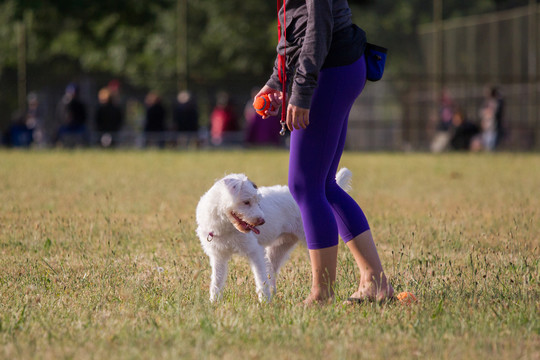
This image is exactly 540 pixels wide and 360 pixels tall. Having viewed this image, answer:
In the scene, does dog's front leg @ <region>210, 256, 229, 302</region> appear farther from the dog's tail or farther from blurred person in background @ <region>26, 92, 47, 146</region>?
blurred person in background @ <region>26, 92, 47, 146</region>

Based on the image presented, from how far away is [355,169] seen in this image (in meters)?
15.8

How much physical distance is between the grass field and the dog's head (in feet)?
1.42

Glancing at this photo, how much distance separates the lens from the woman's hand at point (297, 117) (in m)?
3.88

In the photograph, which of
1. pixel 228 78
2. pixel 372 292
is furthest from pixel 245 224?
pixel 228 78

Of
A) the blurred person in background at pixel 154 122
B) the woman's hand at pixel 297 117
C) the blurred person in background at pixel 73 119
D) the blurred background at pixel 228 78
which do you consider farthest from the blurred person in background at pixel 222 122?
the woman's hand at pixel 297 117

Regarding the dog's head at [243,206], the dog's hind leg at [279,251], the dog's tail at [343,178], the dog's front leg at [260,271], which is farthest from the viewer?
the dog's hind leg at [279,251]

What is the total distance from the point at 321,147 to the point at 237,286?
127 cm

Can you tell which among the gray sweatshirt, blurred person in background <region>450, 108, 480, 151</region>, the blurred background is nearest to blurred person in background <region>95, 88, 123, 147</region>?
the blurred background

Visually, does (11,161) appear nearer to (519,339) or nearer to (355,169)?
(355,169)

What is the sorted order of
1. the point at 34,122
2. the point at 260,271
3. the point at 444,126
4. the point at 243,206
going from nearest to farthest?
the point at 243,206 < the point at 260,271 < the point at 34,122 < the point at 444,126

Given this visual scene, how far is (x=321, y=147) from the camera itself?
159 inches

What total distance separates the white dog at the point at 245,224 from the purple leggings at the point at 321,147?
0.42 m

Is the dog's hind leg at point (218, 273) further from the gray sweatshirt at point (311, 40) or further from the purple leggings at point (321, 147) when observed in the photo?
the gray sweatshirt at point (311, 40)

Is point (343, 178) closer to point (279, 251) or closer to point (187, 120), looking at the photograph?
point (279, 251)
